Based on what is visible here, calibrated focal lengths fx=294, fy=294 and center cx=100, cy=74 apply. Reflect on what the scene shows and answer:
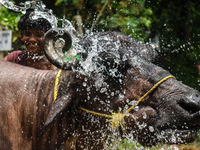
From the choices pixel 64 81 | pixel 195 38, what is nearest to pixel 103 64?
pixel 64 81

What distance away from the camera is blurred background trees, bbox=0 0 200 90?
7.25 metres

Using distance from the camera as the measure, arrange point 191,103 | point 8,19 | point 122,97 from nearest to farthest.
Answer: point 191,103, point 122,97, point 8,19

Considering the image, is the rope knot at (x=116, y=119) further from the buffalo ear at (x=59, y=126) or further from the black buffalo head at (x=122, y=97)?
the buffalo ear at (x=59, y=126)

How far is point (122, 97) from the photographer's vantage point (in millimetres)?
2650

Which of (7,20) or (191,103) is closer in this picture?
(191,103)

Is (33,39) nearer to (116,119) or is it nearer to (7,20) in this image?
(116,119)

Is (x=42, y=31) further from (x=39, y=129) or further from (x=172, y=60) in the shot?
(x=172, y=60)

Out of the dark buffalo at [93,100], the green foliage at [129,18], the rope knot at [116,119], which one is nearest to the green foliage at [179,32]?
the green foliage at [129,18]

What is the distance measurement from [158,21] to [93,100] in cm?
600

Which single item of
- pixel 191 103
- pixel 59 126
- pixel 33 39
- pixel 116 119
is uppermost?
pixel 33 39

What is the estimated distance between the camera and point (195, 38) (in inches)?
332

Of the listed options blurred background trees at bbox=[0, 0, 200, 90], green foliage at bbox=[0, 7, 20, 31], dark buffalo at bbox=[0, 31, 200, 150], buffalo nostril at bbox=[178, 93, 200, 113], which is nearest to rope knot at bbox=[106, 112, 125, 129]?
dark buffalo at bbox=[0, 31, 200, 150]

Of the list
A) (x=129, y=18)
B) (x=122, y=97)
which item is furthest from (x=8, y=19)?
(x=122, y=97)

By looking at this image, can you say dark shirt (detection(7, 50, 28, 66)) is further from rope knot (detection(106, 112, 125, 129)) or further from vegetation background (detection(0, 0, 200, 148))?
vegetation background (detection(0, 0, 200, 148))
